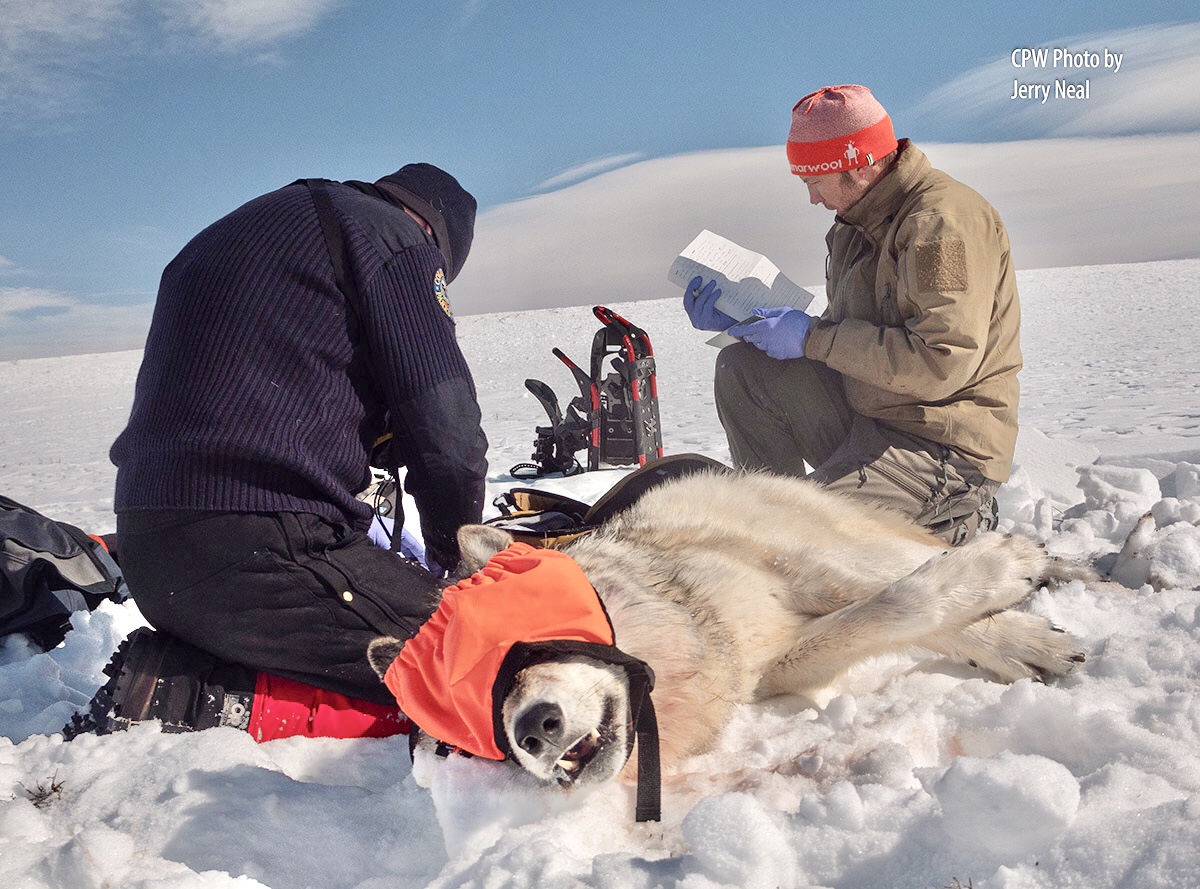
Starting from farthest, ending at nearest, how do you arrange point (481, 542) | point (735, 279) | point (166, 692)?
point (735, 279)
point (481, 542)
point (166, 692)

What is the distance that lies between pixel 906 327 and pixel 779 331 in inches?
22.6

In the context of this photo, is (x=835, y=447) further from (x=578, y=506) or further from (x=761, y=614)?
(x=761, y=614)

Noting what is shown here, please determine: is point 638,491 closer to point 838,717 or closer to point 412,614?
point 412,614

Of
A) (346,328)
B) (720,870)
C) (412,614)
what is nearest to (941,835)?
(720,870)

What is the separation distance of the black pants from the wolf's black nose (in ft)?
2.69

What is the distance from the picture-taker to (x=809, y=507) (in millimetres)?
2961

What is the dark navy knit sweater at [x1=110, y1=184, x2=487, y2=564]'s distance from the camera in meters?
2.21

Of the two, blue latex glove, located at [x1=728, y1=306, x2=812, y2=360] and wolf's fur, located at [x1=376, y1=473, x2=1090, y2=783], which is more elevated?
blue latex glove, located at [x1=728, y1=306, x2=812, y2=360]

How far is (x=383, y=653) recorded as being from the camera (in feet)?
6.90

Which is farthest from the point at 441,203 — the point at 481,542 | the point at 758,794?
the point at 758,794

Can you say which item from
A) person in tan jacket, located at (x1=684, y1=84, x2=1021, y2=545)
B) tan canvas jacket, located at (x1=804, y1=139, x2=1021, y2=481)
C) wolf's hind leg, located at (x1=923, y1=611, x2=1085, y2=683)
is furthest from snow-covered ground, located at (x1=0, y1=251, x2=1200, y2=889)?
tan canvas jacket, located at (x1=804, y1=139, x2=1021, y2=481)

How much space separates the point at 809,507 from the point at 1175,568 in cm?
126

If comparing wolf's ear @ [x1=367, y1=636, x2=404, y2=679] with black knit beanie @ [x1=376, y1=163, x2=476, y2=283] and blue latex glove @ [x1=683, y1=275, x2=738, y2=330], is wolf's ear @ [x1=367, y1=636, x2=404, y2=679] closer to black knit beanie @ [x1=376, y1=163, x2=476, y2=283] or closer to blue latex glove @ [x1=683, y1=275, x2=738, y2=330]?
black knit beanie @ [x1=376, y1=163, x2=476, y2=283]

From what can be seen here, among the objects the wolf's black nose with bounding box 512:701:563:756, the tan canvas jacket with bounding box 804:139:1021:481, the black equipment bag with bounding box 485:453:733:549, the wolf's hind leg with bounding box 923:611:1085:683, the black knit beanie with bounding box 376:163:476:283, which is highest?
the black knit beanie with bounding box 376:163:476:283
